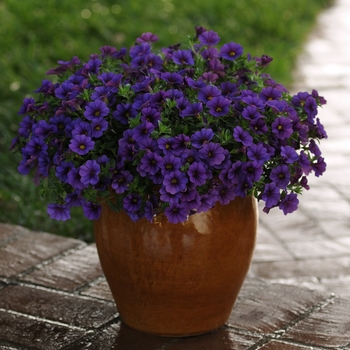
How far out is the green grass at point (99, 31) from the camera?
473 cm

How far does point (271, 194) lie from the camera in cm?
207

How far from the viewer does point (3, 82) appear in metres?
5.15

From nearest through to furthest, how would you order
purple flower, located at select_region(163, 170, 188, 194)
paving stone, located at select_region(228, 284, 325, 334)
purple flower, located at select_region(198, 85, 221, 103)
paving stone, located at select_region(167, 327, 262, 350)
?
purple flower, located at select_region(163, 170, 188, 194) → purple flower, located at select_region(198, 85, 221, 103) → paving stone, located at select_region(167, 327, 262, 350) → paving stone, located at select_region(228, 284, 325, 334)

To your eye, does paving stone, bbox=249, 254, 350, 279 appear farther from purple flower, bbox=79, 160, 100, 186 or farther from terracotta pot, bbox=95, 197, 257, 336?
purple flower, bbox=79, 160, 100, 186

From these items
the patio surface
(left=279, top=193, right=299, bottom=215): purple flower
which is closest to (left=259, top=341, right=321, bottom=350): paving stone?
the patio surface

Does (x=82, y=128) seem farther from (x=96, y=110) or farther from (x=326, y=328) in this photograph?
(x=326, y=328)

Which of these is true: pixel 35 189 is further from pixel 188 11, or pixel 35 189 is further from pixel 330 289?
pixel 188 11

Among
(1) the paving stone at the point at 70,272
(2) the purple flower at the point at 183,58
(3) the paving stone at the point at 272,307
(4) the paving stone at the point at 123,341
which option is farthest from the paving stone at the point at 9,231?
(2) the purple flower at the point at 183,58

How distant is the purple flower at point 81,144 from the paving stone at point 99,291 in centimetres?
77

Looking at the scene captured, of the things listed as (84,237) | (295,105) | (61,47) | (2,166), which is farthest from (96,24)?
(295,105)

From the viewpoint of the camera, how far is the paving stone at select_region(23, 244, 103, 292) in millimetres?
2768

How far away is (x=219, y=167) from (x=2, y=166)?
97.1 inches

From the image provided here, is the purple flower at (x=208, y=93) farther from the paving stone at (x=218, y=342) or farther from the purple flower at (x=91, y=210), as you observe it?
the paving stone at (x=218, y=342)

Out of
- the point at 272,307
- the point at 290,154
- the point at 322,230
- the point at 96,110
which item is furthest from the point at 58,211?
the point at 322,230
